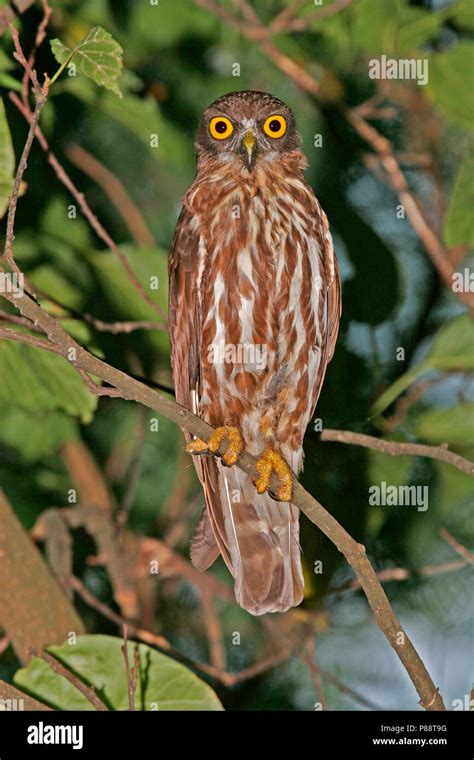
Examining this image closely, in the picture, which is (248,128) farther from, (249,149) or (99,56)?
(99,56)

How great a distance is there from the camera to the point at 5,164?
89.8 inches

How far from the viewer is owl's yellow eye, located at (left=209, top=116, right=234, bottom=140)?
2238 millimetres

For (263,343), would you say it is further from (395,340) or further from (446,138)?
(446,138)

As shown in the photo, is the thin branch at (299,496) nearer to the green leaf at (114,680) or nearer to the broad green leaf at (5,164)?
the green leaf at (114,680)

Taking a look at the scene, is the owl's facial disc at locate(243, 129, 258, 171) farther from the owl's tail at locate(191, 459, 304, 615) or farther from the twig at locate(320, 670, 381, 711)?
the twig at locate(320, 670, 381, 711)

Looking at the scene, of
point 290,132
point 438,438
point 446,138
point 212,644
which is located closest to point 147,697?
point 212,644

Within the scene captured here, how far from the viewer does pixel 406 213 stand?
2.75m

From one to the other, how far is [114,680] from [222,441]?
796 millimetres

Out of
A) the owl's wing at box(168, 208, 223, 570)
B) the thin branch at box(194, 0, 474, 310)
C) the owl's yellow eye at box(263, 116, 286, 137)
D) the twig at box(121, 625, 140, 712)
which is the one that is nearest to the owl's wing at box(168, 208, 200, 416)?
the owl's wing at box(168, 208, 223, 570)

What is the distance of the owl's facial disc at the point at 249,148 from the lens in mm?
A: 2188

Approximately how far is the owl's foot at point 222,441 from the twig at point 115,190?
907 mm

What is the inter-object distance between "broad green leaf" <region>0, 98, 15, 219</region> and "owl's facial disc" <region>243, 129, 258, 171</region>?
1.94 ft

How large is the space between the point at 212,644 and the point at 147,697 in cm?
39

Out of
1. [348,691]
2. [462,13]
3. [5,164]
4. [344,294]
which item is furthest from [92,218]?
[348,691]
